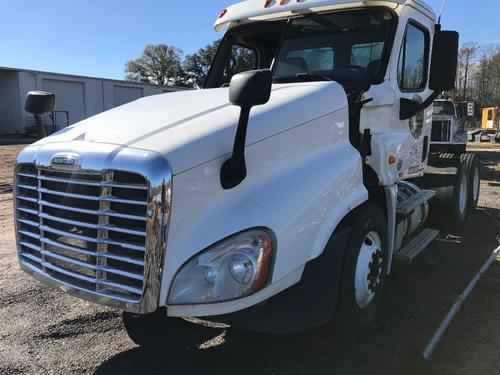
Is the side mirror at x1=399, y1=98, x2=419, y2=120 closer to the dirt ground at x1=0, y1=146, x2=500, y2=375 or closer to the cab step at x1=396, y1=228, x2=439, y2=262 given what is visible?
the cab step at x1=396, y1=228, x2=439, y2=262

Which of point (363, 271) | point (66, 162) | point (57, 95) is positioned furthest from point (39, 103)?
point (57, 95)

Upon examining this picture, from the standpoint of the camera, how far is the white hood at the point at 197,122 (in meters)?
2.64

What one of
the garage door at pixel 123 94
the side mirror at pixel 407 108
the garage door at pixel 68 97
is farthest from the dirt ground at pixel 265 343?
the garage door at pixel 123 94

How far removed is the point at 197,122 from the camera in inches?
115

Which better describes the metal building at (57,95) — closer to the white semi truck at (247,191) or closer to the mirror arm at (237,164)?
the white semi truck at (247,191)

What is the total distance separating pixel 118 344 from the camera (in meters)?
3.65

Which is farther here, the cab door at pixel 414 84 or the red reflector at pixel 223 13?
the red reflector at pixel 223 13

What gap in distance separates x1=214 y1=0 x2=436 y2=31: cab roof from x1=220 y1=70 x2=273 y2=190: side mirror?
2044 millimetres

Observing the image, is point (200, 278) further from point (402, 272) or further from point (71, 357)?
point (402, 272)

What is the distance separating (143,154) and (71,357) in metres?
1.81

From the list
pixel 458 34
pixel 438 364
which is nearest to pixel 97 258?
pixel 438 364

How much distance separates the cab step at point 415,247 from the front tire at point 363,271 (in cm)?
45

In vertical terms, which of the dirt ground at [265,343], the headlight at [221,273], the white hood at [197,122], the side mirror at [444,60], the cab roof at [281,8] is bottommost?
the dirt ground at [265,343]

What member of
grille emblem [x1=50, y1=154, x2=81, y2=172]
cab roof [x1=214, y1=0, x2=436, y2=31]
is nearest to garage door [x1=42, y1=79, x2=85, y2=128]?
cab roof [x1=214, y1=0, x2=436, y2=31]
